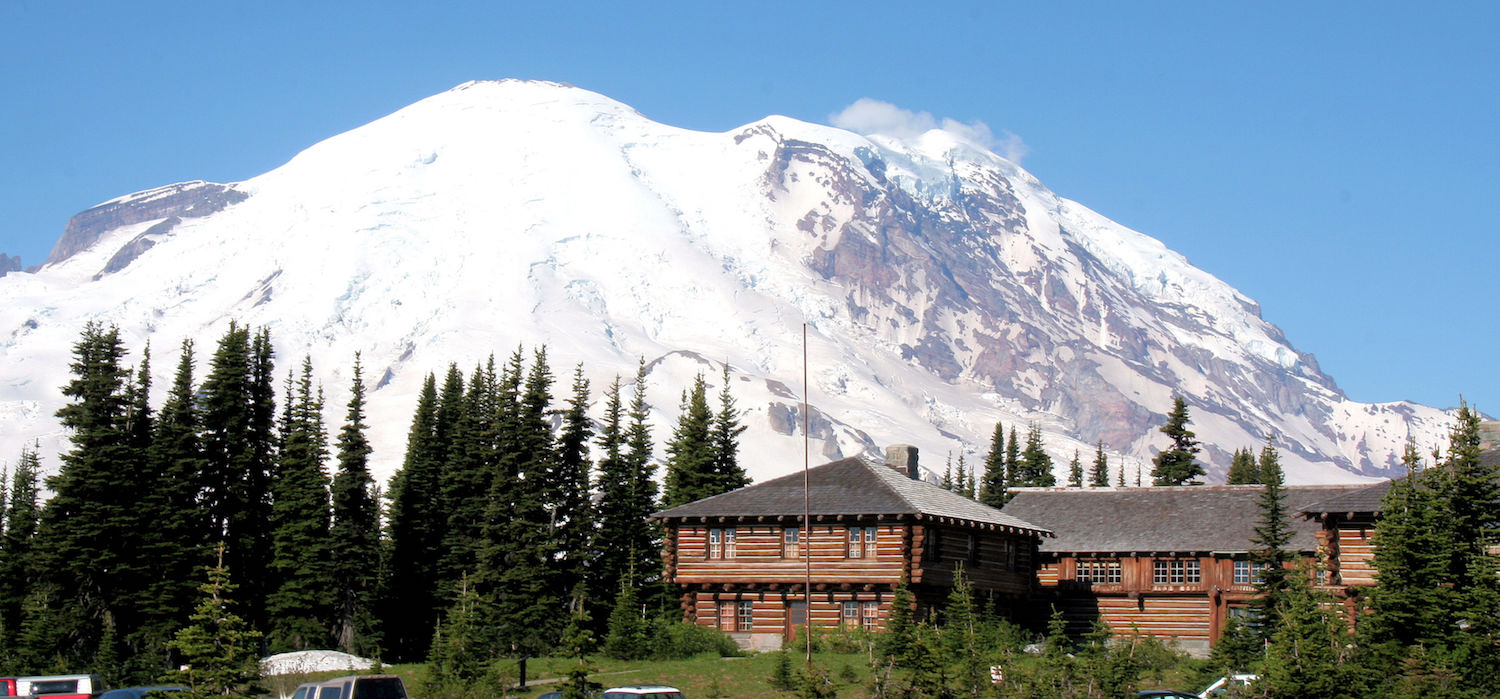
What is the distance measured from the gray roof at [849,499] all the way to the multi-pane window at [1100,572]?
4.40 m

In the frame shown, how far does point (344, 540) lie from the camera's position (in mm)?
71250

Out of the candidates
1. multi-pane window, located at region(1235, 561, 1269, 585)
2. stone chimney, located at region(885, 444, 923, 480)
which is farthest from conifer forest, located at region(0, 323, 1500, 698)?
stone chimney, located at region(885, 444, 923, 480)

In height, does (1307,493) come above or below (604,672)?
above

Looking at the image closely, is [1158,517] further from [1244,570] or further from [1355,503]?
[1355,503]

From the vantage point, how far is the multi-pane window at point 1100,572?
7069 centimetres

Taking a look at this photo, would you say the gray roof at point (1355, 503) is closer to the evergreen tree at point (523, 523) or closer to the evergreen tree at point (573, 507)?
the evergreen tree at point (523, 523)

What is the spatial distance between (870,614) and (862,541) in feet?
9.30

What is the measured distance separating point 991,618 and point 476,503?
3170 centimetres

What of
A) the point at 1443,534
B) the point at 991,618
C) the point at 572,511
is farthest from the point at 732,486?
the point at 1443,534

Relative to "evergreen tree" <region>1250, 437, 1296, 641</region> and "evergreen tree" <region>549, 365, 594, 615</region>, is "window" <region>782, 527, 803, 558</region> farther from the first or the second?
"evergreen tree" <region>1250, 437, 1296, 641</region>

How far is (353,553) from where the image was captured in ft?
234

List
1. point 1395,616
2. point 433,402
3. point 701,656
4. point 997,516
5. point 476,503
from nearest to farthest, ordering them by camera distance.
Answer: point 1395,616 → point 701,656 → point 997,516 → point 476,503 → point 433,402

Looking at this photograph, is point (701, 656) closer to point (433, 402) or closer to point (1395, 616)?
point (1395, 616)

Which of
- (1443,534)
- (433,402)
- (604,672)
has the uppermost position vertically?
(433,402)
